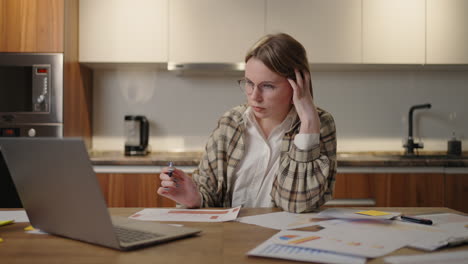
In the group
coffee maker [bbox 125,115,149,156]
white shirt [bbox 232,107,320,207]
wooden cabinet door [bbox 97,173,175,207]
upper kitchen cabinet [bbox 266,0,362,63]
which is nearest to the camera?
white shirt [bbox 232,107,320,207]

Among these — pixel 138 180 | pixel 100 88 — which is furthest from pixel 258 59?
pixel 100 88

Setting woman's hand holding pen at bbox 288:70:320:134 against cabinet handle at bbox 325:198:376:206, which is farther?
cabinet handle at bbox 325:198:376:206

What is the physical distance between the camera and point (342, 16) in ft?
9.90

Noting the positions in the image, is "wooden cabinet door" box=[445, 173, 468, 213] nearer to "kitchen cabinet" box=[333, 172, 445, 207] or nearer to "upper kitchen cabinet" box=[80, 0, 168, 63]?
"kitchen cabinet" box=[333, 172, 445, 207]

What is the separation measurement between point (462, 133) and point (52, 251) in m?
3.22

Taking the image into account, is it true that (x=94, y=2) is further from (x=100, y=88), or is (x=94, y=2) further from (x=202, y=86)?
(x=202, y=86)

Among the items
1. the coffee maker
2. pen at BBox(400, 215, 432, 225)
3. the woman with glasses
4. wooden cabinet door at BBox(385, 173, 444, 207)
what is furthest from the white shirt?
the coffee maker

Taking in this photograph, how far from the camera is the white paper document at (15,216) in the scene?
124 centimetres

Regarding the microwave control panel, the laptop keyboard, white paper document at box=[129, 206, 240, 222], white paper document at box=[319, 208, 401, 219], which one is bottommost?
white paper document at box=[129, 206, 240, 222]

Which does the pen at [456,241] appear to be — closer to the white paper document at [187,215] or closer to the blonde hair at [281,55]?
the white paper document at [187,215]

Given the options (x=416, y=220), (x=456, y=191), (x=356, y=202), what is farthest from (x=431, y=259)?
(x=456, y=191)

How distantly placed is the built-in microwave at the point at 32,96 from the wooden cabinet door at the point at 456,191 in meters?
2.36

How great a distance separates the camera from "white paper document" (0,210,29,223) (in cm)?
124

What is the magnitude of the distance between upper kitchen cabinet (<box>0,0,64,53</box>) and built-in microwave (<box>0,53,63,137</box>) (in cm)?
5
